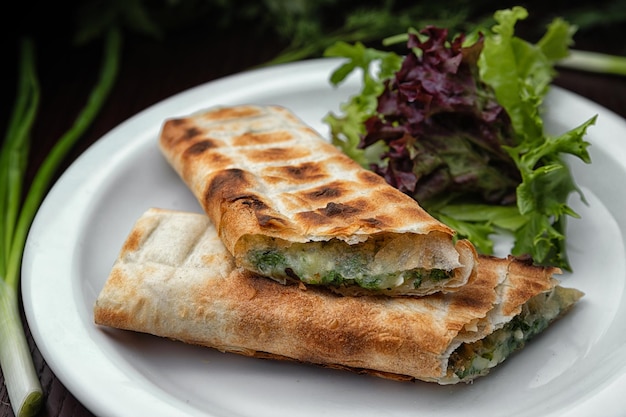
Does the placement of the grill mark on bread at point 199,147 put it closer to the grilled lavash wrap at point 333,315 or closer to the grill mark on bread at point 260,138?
the grill mark on bread at point 260,138

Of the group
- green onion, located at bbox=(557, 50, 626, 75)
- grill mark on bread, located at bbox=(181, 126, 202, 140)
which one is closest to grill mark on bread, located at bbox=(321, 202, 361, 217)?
grill mark on bread, located at bbox=(181, 126, 202, 140)

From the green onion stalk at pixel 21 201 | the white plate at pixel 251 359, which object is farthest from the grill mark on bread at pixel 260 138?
the green onion stalk at pixel 21 201

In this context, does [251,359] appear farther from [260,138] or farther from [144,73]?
[144,73]

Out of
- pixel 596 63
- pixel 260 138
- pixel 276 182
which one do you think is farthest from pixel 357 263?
pixel 596 63

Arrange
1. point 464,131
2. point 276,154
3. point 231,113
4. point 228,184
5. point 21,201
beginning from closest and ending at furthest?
1. point 228,184
2. point 276,154
3. point 464,131
4. point 231,113
5. point 21,201

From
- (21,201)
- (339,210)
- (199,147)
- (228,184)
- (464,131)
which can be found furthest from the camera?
(21,201)

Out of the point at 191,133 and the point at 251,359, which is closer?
the point at 251,359

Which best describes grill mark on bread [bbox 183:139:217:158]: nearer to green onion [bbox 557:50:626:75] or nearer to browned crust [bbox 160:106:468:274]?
browned crust [bbox 160:106:468:274]
